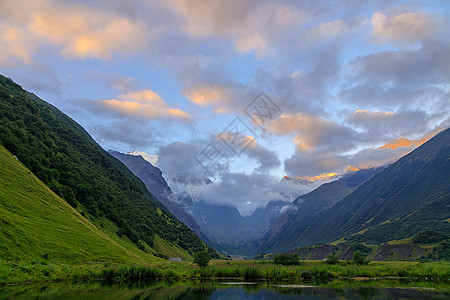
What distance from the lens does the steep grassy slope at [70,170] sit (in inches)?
4023

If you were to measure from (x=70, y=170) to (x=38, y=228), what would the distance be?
217 feet

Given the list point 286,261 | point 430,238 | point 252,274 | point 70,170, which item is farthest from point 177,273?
point 430,238

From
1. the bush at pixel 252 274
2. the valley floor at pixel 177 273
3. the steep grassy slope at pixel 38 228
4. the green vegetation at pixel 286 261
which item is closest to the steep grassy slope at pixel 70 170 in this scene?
the steep grassy slope at pixel 38 228

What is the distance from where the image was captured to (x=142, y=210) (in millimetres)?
179125

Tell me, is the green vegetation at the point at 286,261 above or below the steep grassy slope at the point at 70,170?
below

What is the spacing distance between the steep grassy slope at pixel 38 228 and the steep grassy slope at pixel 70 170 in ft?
65.4

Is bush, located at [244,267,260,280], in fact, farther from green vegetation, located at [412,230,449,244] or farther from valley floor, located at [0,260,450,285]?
green vegetation, located at [412,230,449,244]

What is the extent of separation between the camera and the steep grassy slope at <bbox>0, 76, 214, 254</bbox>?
4023 inches

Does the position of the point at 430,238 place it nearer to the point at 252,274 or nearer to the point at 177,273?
the point at 252,274

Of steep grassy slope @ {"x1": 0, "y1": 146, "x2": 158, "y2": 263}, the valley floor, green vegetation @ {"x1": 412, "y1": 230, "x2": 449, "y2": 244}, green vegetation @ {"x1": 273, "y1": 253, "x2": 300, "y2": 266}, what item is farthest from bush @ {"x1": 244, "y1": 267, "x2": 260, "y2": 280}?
green vegetation @ {"x1": 412, "y1": 230, "x2": 449, "y2": 244}

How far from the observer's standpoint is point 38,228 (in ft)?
204

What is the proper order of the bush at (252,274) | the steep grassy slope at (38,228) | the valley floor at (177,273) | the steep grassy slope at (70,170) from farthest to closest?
the steep grassy slope at (70,170)
the bush at (252,274)
the steep grassy slope at (38,228)
the valley floor at (177,273)

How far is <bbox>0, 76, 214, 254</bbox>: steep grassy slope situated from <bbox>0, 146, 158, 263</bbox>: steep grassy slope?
1992 centimetres

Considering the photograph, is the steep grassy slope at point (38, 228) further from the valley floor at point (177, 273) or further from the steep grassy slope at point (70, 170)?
the steep grassy slope at point (70, 170)
